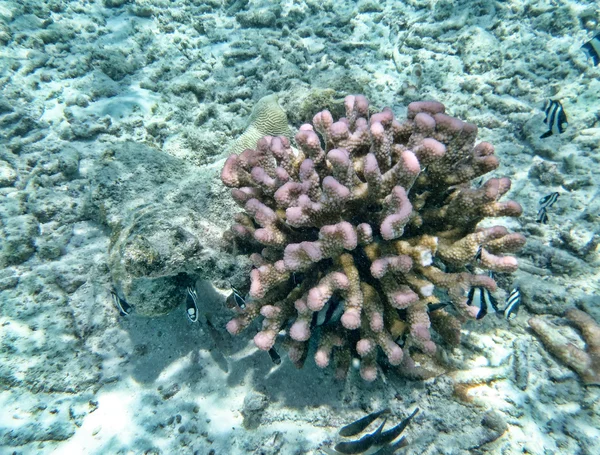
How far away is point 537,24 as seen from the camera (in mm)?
6523

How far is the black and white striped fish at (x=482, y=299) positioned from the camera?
2535mm

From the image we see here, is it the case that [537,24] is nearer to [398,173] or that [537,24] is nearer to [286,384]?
[398,173]

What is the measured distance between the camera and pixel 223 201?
3.72 meters

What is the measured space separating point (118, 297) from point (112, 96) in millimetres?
4856

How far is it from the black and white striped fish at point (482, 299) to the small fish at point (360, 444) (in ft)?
3.88

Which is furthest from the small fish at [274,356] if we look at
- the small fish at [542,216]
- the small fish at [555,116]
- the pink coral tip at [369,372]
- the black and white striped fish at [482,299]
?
the small fish at [555,116]

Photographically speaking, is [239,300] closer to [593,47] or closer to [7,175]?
[7,175]

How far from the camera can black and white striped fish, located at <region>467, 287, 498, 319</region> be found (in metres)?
2.54

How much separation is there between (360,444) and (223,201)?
267 cm

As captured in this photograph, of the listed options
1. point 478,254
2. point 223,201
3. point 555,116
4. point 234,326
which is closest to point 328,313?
point 234,326

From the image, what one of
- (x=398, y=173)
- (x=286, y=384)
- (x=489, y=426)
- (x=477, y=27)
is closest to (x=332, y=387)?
(x=286, y=384)

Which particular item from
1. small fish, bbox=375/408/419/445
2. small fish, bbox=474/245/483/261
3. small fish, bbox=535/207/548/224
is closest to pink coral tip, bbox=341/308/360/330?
small fish, bbox=375/408/419/445

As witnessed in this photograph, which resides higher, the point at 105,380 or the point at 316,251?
the point at 316,251

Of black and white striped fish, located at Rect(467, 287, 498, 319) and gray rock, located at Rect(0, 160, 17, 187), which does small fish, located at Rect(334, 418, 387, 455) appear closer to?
black and white striped fish, located at Rect(467, 287, 498, 319)
